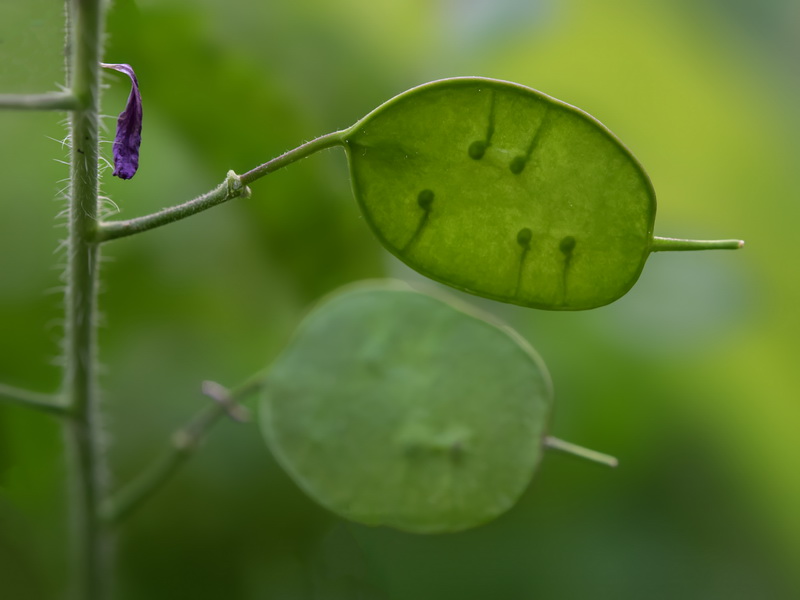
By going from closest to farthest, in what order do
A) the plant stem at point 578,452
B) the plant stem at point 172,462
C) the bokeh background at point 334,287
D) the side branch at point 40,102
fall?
the side branch at point 40,102 < the plant stem at point 578,452 < the plant stem at point 172,462 < the bokeh background at point 334,287

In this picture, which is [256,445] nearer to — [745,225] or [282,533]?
[282,533]

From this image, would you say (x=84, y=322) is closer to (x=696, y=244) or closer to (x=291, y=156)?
(x=291, y=156)

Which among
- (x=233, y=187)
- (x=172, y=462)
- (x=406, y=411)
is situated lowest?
(x=172, y=462)

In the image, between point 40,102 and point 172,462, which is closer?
point 40,102

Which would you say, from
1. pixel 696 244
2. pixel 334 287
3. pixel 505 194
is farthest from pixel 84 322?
pixel 334 287

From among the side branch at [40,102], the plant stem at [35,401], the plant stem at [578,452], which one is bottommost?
the plant stem at [35,401]

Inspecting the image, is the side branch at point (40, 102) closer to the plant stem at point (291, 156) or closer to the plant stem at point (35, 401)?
the plant stem at point (291, 156)

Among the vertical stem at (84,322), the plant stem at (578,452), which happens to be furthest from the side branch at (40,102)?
the plant stem at (578,452)
